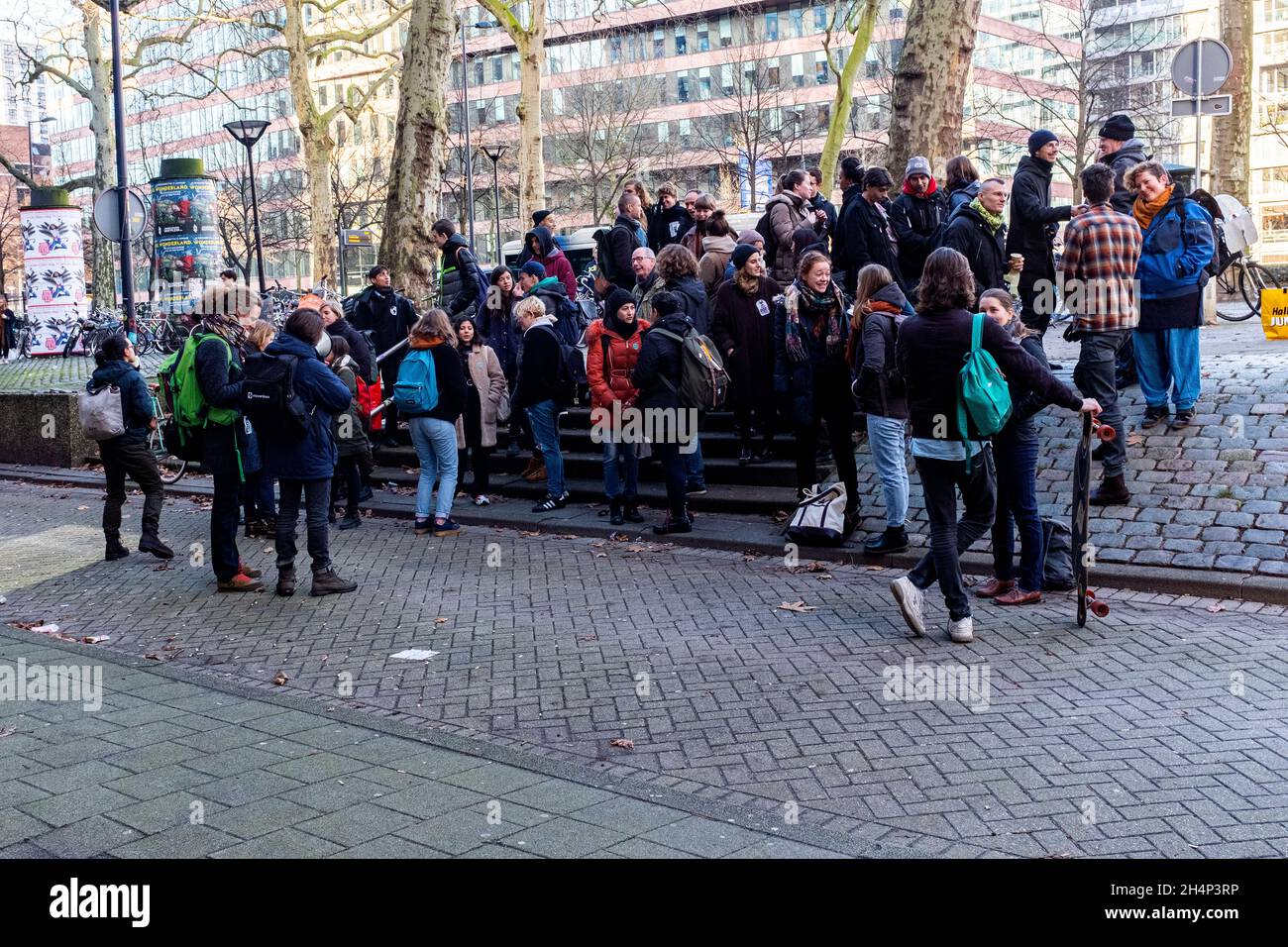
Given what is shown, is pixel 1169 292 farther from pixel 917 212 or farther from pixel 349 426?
pixel 349 426

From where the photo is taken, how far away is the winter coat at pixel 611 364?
1135 cm

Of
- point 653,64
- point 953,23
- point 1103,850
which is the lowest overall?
point 1103,850

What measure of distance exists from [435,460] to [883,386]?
4.37 metres

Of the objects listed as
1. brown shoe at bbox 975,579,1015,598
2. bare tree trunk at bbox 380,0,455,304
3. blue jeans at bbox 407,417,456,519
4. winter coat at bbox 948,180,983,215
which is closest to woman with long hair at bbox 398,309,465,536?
blue jeans at bbox 407,417,456,519

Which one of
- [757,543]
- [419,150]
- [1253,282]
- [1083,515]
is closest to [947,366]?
[1083,515]

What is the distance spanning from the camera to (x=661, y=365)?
35.4 ft

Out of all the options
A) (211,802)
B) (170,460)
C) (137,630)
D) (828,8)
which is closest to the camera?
(211,802)

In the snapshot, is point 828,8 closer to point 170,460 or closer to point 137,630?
point 170,460

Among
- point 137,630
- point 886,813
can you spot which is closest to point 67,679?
point 137,630

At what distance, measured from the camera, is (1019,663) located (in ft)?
22.8

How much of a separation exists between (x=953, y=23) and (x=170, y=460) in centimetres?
1080

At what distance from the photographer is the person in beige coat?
12664 mm
